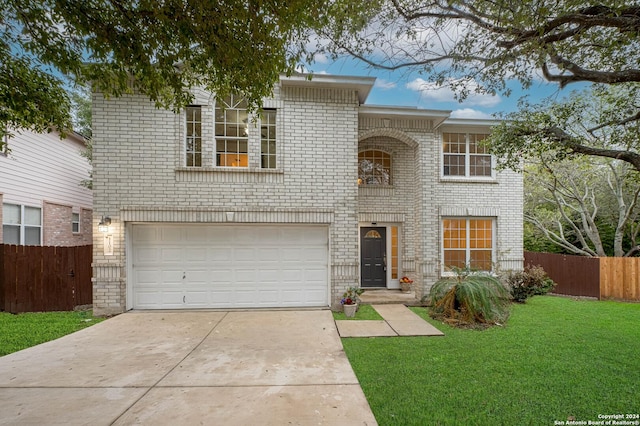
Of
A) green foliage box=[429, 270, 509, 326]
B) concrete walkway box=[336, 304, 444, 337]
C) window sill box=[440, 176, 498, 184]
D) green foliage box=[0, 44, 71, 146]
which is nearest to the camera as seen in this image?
green foliage box=[0, 44, 71, 146]

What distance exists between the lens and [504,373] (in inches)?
166

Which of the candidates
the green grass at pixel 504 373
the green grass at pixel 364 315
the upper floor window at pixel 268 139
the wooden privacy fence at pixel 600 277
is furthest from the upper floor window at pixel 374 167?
the wooden privacy fence at pixel 600 277

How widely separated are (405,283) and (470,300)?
3.27m

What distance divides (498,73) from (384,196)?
5523mm

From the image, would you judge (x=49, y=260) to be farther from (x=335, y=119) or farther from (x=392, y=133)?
(x=392, y=133)

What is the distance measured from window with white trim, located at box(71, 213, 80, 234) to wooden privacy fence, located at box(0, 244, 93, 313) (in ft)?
17.3

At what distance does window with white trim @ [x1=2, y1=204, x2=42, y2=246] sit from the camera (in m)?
9.72

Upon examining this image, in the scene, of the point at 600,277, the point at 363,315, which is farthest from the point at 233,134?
the point at 600,277

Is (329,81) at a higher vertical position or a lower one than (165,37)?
higher

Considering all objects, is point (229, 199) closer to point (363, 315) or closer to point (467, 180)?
point (363, 315)

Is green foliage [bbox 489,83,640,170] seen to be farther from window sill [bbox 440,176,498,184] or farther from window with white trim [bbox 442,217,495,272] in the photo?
window with white trim [bbox 442,217,495,272]

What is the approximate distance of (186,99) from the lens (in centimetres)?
485

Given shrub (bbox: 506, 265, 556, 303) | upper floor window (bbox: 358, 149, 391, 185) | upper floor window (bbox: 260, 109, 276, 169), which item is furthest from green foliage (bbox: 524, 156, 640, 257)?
upper floor window (bbox: 260, 109, 276, 169)

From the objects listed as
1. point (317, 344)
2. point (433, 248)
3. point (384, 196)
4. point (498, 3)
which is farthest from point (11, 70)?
point (433, 248)
